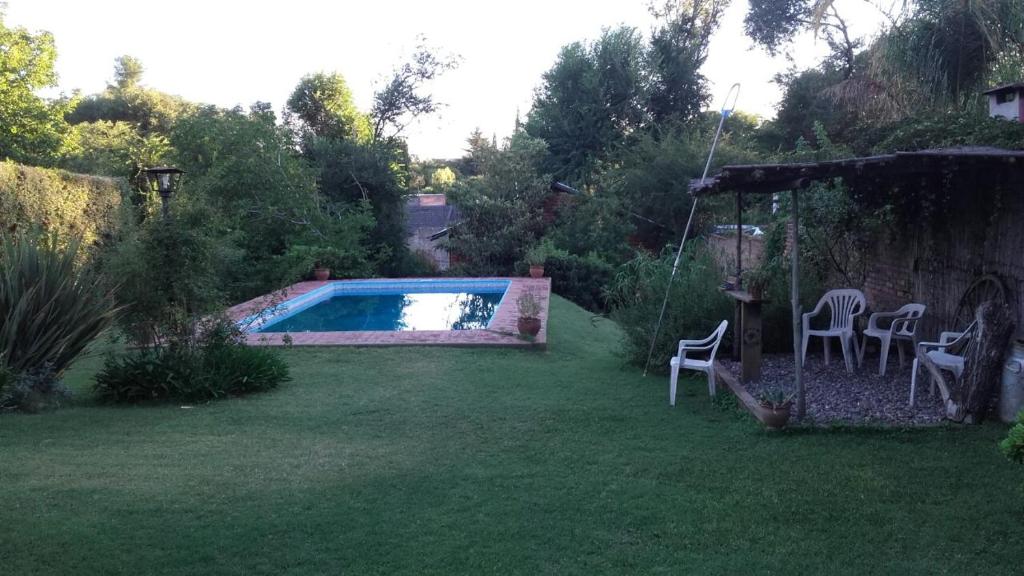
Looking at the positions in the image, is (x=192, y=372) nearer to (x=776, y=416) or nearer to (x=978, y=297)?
(x=776, y=416)

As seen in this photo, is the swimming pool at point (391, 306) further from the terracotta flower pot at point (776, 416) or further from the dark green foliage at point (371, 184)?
the terracotta flower pot at point (776, 416)

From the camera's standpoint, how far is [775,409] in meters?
5.96

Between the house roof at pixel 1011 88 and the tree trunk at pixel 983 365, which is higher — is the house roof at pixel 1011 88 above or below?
above

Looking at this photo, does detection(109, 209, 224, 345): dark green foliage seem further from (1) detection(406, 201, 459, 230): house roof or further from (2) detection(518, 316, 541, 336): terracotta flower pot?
(1) detection(406, 201, 459, 230): house roof

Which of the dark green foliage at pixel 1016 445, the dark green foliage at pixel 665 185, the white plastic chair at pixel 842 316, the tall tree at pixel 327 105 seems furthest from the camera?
the tall tree at pixel 327 105

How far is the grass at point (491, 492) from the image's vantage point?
3.80 metres

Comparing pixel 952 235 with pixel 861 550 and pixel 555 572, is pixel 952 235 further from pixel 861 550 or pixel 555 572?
pixel 555 572

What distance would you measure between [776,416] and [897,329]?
3284 mm

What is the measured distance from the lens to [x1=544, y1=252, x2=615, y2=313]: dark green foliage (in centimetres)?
1927

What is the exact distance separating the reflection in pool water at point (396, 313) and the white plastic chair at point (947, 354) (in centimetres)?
807

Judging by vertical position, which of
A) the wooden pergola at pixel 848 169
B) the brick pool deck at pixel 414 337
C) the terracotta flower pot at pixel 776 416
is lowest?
the brick pool deck at pixel 414 337

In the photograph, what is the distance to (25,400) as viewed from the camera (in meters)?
7.04

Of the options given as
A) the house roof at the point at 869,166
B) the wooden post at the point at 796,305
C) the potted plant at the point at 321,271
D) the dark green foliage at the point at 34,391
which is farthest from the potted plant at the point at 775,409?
the potted plant at the point at 321,271

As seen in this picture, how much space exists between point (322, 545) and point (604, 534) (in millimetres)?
1462
